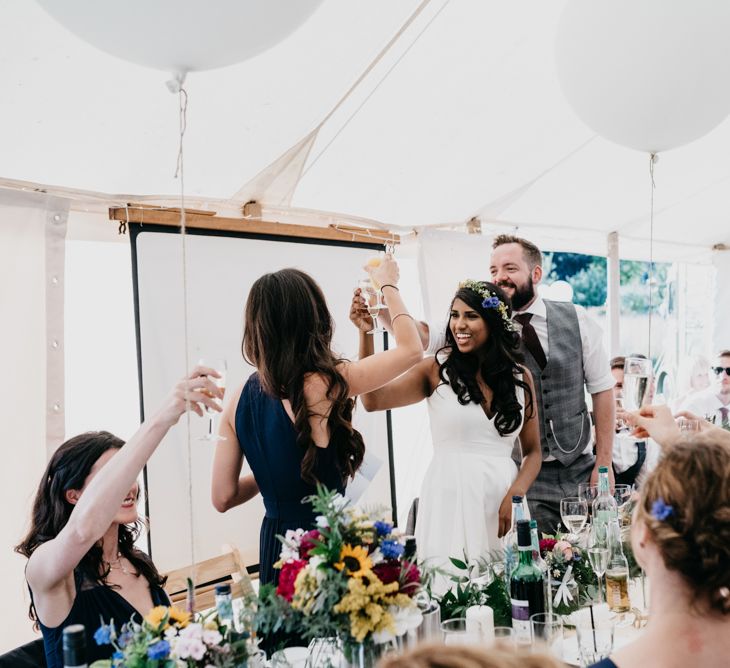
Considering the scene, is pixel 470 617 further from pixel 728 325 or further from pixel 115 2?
pixel 728 325

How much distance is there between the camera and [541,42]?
117 inches

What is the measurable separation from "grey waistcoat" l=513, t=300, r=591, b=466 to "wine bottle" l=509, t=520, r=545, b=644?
1536 millimetres

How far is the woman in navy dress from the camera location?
1.90 meters

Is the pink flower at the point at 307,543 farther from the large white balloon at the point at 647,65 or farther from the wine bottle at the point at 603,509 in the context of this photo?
the large white balloon at the point at 647,65

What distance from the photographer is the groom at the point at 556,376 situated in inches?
116

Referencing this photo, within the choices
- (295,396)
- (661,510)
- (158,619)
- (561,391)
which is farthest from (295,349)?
(561,391)

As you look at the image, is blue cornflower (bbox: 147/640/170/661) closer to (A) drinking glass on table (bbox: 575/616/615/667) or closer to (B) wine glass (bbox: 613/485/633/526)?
(A) drinking glass on table (bbox: 575/616/615/667)

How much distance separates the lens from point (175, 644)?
1.08 m

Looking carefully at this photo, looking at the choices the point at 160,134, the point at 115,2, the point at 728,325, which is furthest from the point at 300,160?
the point at 728,325

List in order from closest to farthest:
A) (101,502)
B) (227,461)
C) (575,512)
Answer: (101,502) → (575,512) → (227,461)

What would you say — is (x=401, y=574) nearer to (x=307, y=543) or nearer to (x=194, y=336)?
(x=307, y=543)

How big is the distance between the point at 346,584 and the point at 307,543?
0.13 m

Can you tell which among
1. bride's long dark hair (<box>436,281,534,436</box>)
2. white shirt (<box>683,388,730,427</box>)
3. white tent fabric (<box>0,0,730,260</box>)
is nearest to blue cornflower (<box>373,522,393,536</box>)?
bride's long dark hair (<box>436,281,534,436</box>)

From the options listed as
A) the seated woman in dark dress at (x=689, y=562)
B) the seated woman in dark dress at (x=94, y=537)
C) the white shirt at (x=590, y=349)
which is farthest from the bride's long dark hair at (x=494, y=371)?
the seated woman in dark dress at (x=689, y=562)
